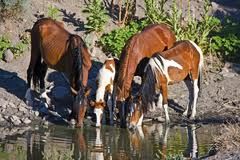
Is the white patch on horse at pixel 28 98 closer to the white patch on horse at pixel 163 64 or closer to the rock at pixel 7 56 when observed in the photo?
the rock at pixel 7 56

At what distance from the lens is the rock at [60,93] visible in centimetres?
1520

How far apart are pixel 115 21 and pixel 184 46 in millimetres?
4617

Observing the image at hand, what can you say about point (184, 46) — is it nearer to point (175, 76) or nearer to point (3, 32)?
point (175, 76)

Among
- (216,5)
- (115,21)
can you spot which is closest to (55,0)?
(115,21)

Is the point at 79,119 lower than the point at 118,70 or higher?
lower

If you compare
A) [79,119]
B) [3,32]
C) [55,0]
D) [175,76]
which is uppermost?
[55,0]

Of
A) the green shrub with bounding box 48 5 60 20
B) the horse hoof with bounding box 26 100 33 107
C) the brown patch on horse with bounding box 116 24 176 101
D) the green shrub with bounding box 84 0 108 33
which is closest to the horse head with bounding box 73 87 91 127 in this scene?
the brown patch on horse with bounding box 116 24 176 101

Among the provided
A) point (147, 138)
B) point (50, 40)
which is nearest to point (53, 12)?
point (50, 40)

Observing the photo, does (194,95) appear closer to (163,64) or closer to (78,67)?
(163,64)

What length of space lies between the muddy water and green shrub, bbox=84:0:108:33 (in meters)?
4.82

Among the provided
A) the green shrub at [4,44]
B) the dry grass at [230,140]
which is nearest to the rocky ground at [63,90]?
the green shrub at [4,44]

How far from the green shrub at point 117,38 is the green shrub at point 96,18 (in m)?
0.30

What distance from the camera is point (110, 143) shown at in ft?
40.3

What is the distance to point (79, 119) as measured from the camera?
1334 cm
